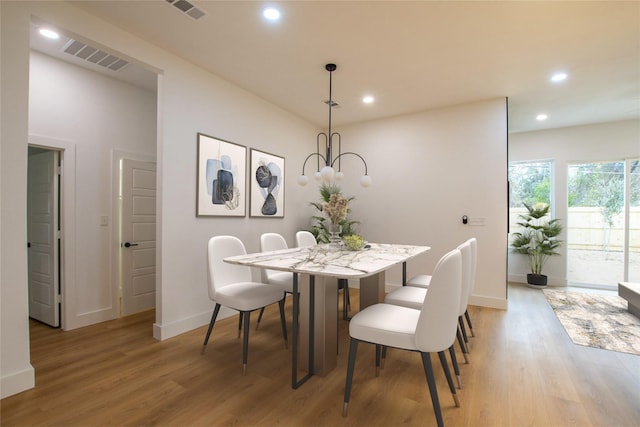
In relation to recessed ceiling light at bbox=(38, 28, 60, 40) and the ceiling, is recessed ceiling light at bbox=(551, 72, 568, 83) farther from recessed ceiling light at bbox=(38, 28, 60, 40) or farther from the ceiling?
recessed ceiling light at bbox=(38, 28, 60, 40)

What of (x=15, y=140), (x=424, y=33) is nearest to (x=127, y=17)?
(x=15, y=140)

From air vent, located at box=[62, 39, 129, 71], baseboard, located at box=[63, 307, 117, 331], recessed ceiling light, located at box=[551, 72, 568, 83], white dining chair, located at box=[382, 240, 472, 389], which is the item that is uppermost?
recessed ceiling light, located at box=[551, 72, 568, 83]

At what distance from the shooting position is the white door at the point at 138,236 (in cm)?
348

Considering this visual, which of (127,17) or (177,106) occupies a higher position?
(127,17)

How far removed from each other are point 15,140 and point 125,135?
169 cm

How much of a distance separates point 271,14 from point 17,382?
3130mm

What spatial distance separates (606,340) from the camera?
9.18 ft

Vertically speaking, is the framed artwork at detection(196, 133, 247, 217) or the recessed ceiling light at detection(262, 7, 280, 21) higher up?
the recessed ceiling light at detection(262, 7, 280, 21)

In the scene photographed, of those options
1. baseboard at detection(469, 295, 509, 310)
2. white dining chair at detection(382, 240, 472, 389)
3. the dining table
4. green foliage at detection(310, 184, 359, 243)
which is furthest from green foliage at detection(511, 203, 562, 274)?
the dining table

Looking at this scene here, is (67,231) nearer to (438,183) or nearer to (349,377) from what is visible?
(349,377)

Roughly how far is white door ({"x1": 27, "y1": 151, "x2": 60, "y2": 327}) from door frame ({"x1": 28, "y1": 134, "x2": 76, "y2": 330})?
0.08m

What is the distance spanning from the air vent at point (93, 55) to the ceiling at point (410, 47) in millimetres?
167

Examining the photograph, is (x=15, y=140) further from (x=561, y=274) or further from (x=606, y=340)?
(x=561, y=274)

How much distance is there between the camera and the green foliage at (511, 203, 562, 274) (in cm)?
500
